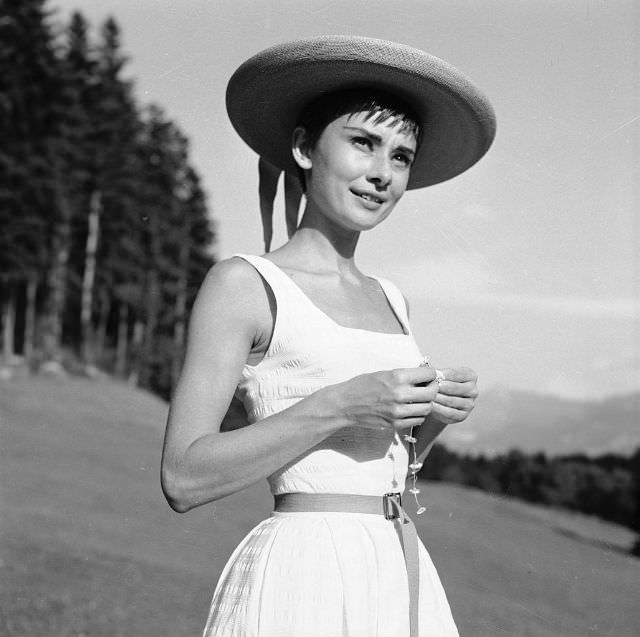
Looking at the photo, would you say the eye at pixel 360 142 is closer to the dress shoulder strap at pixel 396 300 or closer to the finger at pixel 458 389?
the dress shoulder strap at pixel 396 300

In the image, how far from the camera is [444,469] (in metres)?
23.1

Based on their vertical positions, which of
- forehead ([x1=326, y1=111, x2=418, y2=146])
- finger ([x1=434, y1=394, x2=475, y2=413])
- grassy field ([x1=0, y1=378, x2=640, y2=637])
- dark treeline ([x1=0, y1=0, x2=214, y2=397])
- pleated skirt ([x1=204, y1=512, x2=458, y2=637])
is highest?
dark treeline ([x1=0, y1=0, x2=214, y2=397])

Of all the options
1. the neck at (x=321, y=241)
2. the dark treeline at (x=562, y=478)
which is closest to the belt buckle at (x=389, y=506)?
the neck at (x=321, y=241)

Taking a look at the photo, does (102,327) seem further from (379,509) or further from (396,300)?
(379,509)

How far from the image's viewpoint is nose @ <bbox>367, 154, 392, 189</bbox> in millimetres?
1986

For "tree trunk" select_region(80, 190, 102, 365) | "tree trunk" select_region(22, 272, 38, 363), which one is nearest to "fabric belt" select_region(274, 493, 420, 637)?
"tree trunk" select_region(22, 272, 38, 363)

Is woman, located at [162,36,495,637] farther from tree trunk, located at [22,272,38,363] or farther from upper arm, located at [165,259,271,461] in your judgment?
tree trunk, located at [22,272,38,363]

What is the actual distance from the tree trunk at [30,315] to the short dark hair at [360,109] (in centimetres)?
2843

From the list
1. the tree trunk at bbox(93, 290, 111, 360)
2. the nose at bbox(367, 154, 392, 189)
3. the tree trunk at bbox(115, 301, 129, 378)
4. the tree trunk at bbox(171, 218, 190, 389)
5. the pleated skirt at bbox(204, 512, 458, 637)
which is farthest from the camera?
the tree trunk at bbox(115, 301, 129, 378)

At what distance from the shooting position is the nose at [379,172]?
6.52 ft

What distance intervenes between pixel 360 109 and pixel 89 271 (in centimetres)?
3050

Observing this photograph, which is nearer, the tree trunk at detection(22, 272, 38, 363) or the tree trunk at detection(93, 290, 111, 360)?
the tree trunk at detection(22, 272, 38, 363)

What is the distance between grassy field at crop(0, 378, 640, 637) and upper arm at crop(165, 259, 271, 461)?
69.9 inches

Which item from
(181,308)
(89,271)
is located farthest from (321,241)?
(181,308)
